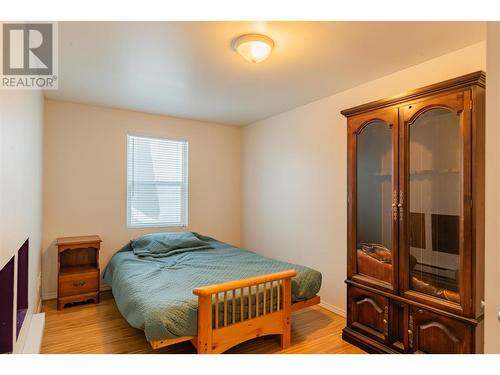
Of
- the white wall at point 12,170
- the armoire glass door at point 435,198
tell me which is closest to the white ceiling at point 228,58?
the armoire glass door at point 435,198

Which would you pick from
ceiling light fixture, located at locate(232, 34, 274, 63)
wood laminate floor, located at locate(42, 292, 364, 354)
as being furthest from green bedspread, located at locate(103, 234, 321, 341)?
ceiling light fixture, located at locate(232, 34, 274, 63)

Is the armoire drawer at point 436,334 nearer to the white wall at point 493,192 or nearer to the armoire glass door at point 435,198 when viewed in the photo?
the armoire glass door at point 435,198

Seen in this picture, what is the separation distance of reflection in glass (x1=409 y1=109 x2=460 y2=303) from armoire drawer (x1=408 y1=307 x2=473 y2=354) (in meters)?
0.15

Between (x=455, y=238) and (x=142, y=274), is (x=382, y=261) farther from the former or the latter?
(x=142, y=274)

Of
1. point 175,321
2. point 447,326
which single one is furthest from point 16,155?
point 447,326

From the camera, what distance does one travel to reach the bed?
6.37 ft

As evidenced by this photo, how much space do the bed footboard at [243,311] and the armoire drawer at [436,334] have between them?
2.93 feet

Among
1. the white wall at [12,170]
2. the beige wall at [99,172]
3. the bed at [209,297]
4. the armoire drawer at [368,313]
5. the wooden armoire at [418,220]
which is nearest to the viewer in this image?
the white wall at [12,170]

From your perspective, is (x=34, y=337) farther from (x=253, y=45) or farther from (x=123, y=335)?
(x=253, y=45)

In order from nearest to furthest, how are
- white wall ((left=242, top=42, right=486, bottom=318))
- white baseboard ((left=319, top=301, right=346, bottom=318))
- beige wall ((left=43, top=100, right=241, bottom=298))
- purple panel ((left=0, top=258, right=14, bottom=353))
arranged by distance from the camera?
purple panel ((left=0, top=258, right=14, bottom=353)) < white wall ((left=242, top=42, right=486, bottom=318)) < white baseboard ((left=319, top=301, right=346, bottom=318)) < beige wall ((left=43, top=100, right=241, bottom=298))

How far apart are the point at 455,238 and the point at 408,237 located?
0.28 m

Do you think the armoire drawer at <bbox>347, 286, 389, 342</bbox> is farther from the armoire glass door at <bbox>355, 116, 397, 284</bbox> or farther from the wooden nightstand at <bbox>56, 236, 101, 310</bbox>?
the wooden nightstand at <bbox>56, 236, 101, 310</bbox>

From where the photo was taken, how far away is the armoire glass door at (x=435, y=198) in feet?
5.97

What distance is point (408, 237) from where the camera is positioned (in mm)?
2041
